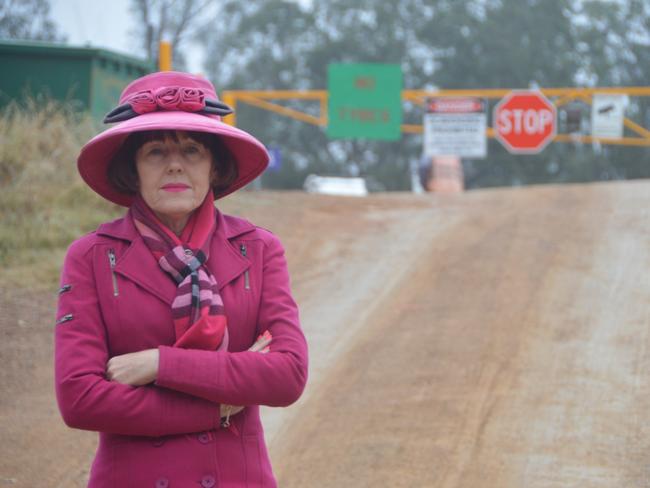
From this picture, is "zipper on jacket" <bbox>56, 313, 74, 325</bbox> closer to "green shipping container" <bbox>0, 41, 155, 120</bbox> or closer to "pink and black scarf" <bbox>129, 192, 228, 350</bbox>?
"pink and black scarf" <bbox>129, 192, 228, 350</bbox>

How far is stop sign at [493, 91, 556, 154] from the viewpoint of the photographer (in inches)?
773

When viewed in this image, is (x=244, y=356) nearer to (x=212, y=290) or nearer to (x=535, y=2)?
(x=212, y=290)

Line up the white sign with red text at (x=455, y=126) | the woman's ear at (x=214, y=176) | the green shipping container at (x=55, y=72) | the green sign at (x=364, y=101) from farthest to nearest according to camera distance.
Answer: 1. the green sign at (x=364, y=101)
2. the white sign with red text at (x=455, y=126)
3. the green shipping container at (x=55, y=72)
4. the woman's ear at (x=214, y=176)

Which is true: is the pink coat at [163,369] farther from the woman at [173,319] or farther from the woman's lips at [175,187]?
the woman's lips at [175,187]

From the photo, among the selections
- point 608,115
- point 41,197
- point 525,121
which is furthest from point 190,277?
point 608,115

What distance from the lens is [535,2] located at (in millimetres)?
53219

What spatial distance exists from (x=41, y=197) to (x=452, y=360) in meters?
4.90

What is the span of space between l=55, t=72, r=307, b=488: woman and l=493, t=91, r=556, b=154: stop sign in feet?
55.8

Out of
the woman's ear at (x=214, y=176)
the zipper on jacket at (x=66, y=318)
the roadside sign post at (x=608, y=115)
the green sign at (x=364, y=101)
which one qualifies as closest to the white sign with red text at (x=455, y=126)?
the green sign at (x=364, y=101)

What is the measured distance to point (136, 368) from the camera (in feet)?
9.16

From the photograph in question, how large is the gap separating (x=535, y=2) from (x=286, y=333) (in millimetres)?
52700

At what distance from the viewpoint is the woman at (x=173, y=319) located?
2791mm

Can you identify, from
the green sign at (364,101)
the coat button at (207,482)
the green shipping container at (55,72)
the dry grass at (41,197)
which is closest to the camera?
the coat button at (207,482)

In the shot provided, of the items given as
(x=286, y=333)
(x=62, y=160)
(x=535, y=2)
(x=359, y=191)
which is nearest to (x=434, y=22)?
(x=535, y=2)
